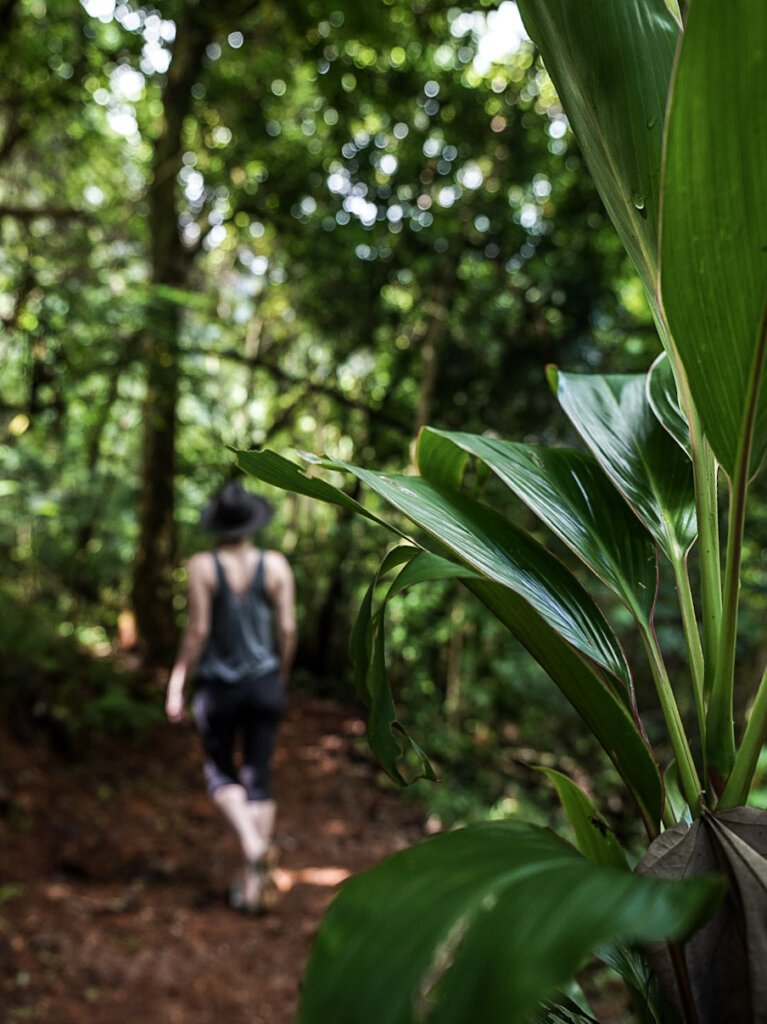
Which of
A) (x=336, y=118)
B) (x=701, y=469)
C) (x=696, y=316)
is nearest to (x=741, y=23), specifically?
(x=696, y=316)

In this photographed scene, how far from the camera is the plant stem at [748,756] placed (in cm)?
65

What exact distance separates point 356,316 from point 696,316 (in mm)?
5044

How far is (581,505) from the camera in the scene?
0.84m

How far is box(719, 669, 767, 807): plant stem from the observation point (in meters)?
0.65

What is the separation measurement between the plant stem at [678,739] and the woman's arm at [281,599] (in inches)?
107

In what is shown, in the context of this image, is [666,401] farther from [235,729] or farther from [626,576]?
[235,729]

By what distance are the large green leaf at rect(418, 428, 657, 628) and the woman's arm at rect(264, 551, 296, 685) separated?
8.35 ft

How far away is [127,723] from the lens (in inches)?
186

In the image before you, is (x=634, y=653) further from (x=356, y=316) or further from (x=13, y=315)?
(x=13, y=315)

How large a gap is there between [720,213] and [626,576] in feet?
1.32

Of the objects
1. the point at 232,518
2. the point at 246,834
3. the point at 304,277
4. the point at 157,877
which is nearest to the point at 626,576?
the point at 232,518

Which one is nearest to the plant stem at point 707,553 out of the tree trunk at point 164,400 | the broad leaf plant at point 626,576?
the broad leaf plant at point 626,576

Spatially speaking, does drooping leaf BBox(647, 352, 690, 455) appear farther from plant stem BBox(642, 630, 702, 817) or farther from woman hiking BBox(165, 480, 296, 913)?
woman hiking BBox(165, 480, 296, 913)

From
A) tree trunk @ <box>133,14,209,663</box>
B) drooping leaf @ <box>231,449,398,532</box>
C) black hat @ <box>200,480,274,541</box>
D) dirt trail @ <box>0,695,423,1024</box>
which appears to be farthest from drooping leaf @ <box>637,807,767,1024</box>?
tree trunk @ <box>133,14,209,663</box>
